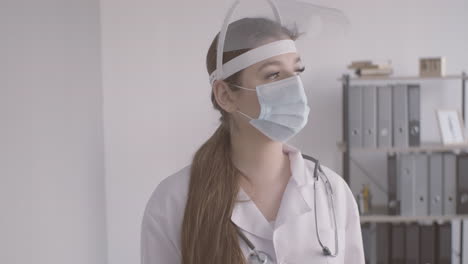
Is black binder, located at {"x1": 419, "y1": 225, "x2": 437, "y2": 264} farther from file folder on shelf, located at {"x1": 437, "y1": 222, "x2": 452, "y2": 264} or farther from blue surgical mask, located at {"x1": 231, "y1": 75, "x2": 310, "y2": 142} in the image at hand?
blue surgical mask, located at {"x1": 231, "y1": 75, "x2": 310, "y2": 142}

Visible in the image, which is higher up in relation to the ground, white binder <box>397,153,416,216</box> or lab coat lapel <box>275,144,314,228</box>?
lab coat lapel <box>275,144,314,228</box>

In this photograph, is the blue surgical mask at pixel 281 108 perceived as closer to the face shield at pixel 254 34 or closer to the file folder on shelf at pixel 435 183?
the face shield at pixel 254 34

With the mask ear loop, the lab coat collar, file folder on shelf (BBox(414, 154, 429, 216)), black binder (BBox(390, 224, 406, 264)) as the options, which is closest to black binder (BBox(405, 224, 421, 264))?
black binder (BBox(390, 224, 406, 264))

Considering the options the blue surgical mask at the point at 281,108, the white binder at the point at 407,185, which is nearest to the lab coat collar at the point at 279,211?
the blue surgical mask at the point at 281,108

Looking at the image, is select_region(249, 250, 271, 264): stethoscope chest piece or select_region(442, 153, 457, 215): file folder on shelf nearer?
select_region(249, 250, 271, 264): stethoscope chest piece

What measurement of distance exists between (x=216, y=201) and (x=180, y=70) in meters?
2.20

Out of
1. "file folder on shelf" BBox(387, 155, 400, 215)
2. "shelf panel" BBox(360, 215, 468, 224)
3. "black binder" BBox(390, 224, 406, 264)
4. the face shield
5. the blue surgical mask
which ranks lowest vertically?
"black binder" BBox(390, 224, 406, 264)

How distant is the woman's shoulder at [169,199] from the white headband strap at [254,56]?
11.4 inches

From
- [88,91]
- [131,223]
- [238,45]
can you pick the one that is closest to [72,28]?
[88,91]

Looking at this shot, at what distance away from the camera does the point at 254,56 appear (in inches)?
47.7

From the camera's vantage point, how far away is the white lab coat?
1.20m

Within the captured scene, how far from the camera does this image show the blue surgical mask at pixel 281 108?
1241 mm

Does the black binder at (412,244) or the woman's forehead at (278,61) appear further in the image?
the black binder at (412,244)

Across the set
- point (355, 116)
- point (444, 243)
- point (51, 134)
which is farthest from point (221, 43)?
point (444, 243)
